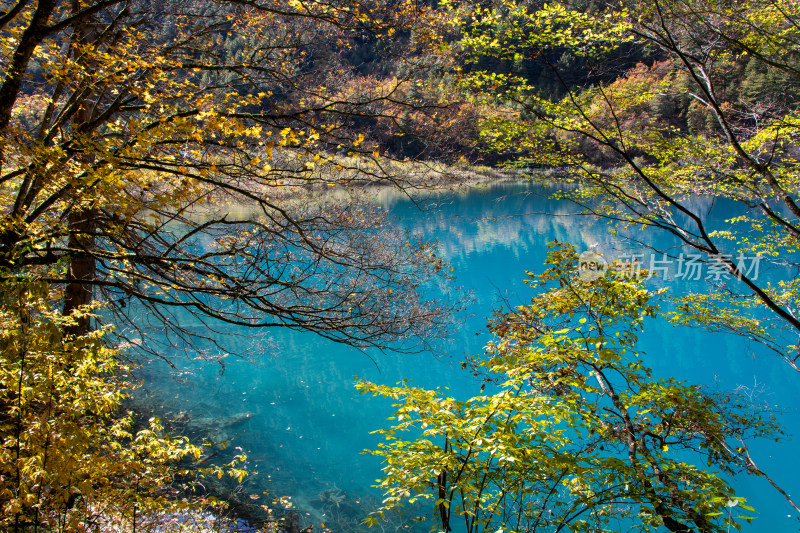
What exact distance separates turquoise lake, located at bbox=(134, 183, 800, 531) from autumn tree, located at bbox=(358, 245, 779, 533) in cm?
70

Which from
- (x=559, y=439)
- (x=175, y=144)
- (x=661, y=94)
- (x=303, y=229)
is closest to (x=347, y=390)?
(x=303, y=229)

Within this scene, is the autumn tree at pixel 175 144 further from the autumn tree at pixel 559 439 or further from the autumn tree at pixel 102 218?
the autumn tree at pixel 559 439

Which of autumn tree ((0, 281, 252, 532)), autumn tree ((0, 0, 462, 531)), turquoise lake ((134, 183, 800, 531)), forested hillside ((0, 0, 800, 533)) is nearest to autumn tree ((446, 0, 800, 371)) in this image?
forested hillside ((0, 0, 800, 533))

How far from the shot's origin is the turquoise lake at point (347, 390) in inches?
234

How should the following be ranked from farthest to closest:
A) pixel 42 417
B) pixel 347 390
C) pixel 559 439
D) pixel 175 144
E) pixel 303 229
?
pixel 347 390 < pixel 175 144 < pixel 303 229 < pixel 559 439 < pixel 42 417

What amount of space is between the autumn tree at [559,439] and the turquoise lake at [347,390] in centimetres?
70

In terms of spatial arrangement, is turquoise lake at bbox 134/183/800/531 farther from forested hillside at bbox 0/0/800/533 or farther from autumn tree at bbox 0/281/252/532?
autumn tree at bbox 0/281/252/532

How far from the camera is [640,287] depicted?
14.2 ft

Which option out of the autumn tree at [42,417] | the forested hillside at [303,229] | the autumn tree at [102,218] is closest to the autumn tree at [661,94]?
the forested hillside at [303,229]

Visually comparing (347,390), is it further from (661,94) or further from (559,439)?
(661,94)

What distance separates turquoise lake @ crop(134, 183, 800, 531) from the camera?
594 cm

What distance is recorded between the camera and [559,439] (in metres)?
2.70

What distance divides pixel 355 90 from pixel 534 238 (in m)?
14.8

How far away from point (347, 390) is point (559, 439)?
6.21 meters
